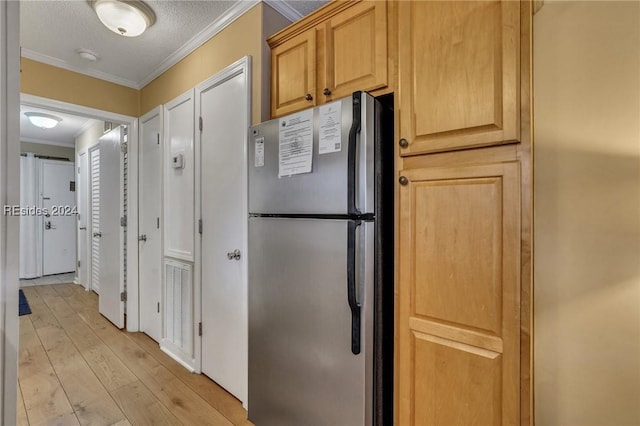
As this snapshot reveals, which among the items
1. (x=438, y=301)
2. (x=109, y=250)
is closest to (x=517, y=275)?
(x=438, y=301)

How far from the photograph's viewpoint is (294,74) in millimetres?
1672

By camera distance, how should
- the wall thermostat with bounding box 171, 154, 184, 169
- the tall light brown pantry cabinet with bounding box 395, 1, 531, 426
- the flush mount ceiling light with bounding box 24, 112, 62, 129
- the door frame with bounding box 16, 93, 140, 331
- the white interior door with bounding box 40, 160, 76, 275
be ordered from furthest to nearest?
1. the white interior door with bounding box 40, 160, 76, 275
2. the flush mount ceiling light with bounding box 24, 112, 62, 129
3. the door frame with bounding box 16, 93, 140, 331
4. the wall thermostat with bounding box 171, 154, 184, 169
5. the tall light brown pantry cabinet with bounding box 395, 1, 531, 426

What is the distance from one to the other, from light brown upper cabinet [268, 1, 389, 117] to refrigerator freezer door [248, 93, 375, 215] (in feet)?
0.68

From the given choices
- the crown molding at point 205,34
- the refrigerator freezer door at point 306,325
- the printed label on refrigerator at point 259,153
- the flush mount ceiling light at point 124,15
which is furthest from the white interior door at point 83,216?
the refrigerator freezer door at point 306,325

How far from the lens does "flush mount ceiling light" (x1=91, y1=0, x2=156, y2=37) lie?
174 cm

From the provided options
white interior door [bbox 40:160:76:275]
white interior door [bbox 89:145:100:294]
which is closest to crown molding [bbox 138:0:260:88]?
white interior door [bbox 89:145:100:294]

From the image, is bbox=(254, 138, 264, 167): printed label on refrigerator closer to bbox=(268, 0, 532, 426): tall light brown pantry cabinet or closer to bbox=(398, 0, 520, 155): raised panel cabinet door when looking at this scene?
bbox=(268, 0, 532, 426): tall light brown pantry cabinet

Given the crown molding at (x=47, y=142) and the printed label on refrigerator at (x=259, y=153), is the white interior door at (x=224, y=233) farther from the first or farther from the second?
the crown molding at (x=47, y=142)

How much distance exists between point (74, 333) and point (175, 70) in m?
2.69

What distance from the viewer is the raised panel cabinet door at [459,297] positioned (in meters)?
1.02

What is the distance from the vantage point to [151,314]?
112 inches

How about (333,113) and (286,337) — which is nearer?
(333,113)

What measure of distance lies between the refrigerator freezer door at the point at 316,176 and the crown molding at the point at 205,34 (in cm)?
84

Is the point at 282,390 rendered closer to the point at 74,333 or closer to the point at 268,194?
the point at 268,194
